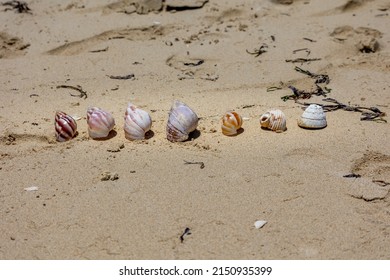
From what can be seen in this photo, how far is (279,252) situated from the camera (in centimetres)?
244

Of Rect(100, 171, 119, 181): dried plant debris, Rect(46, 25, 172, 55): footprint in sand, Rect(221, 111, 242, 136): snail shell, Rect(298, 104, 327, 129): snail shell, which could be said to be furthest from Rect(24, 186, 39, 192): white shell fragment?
Rect(46, 25, 172, 55): footprint in sand

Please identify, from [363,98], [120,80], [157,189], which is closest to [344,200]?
[157,189]

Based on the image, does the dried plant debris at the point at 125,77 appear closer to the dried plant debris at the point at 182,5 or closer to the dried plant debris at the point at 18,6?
the dried plant debris at the point at 182,5

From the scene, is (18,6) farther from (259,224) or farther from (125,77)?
(259,224)

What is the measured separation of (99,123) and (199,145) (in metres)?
0.69

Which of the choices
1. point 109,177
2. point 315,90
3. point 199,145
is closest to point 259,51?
point 315,90

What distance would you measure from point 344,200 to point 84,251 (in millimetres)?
1428

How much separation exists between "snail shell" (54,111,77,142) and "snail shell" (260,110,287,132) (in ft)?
4.31

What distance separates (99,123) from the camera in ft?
11.0

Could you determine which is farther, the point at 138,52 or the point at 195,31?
the point at 195,31

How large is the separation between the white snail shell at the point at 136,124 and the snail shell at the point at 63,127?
1.24 feet

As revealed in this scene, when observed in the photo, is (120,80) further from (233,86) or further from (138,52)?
(233,86)

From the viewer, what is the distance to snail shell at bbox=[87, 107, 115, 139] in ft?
11.0

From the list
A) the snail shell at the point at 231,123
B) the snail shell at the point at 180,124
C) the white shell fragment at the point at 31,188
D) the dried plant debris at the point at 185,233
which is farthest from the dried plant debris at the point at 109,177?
the snail shell at the point at 231,123
